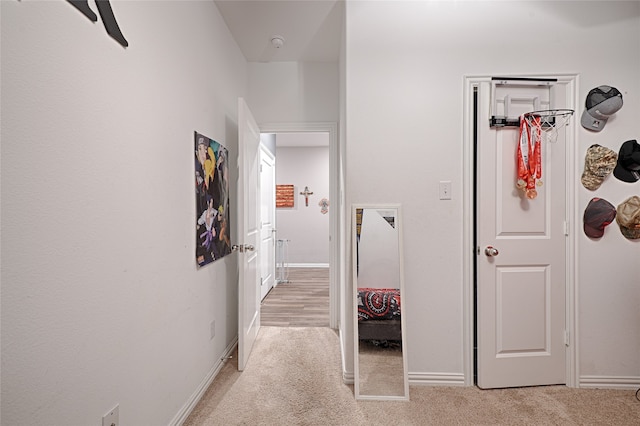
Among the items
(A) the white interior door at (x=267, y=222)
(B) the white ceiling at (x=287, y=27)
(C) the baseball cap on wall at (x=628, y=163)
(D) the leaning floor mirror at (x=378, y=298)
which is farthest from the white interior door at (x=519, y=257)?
(A) the white interior door at (x=267, y=222)

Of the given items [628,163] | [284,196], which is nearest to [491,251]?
[628,163]

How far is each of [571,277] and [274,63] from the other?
10.0 feet

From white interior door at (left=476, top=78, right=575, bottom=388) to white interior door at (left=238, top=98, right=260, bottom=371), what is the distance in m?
1.63

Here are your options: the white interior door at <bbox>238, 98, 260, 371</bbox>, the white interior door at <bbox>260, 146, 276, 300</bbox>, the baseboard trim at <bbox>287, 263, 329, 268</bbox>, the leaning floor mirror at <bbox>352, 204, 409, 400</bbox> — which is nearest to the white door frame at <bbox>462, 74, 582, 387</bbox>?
the leaning floor mirror at <bbox>352, 204, 409, 400</bbox>

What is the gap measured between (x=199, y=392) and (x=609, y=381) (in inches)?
105

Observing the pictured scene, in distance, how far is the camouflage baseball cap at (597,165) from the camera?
2.07 m

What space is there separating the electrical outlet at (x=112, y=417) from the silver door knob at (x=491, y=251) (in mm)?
2127

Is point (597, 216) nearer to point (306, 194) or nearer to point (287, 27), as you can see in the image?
point (287, 27)

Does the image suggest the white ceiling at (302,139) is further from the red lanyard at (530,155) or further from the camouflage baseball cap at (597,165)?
the camouflage baseball cap at (597,165)

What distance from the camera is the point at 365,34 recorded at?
213cm

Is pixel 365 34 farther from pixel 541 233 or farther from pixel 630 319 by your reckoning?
pixel 630 319

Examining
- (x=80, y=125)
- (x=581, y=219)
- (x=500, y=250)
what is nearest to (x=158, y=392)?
(x=80, y=125)

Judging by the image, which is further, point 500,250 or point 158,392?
point 500,250

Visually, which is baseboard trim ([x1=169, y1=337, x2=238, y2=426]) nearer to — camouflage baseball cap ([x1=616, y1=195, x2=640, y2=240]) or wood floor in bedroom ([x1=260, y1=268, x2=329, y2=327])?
wood floor in bedroom ([x1=260, y1=268, x2=329, y2=327])
